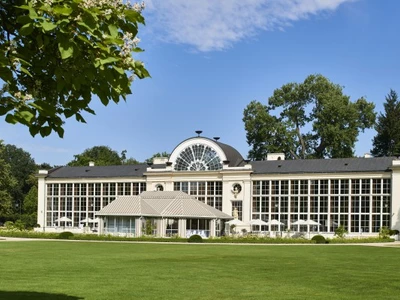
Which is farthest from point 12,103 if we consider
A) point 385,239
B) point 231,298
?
point 385,239

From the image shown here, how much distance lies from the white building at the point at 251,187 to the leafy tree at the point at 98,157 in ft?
53.1

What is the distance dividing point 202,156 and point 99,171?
13.7 metres

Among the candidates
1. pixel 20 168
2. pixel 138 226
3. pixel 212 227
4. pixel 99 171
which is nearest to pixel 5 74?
pixel 138 226

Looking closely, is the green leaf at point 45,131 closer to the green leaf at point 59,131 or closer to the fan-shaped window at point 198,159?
the green leaf at point 59,131

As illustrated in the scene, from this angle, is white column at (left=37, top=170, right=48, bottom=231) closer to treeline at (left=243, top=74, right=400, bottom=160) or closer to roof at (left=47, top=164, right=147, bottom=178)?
roof at (left=47, top=164, right=147, bottom=178)

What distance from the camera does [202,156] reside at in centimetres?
7119

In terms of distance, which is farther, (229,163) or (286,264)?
(229,163)

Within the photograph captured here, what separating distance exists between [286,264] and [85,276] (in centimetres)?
893

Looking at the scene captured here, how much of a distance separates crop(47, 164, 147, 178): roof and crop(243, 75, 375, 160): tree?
688 inches

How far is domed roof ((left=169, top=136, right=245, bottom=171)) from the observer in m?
70.2

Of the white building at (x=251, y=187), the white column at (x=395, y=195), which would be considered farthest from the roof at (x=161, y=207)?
the white column at (x=395, y=195)

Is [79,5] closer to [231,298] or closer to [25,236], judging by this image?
[231,298]

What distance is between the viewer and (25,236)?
54.8 metres

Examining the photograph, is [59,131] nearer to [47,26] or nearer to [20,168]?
[47,26]
